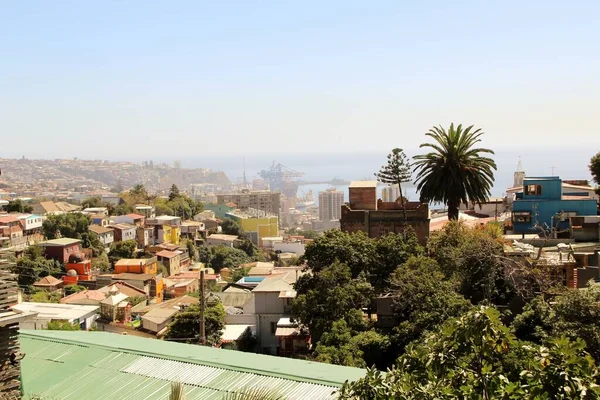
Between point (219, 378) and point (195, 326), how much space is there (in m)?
10.7

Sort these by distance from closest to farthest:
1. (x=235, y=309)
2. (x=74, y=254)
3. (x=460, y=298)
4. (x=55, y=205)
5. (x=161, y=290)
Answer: (x=460, y=298) < (x=235, y=309) < (x=161, y=290) < (x=74, y=254) < (x=55, y=205)

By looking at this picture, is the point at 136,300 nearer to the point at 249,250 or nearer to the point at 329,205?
the point at 249,250

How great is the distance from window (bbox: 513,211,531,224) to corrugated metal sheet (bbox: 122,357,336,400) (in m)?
13.9

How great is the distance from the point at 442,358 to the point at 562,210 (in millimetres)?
17726

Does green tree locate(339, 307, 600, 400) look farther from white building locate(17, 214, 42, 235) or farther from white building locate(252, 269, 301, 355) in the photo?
white building locate(17, 214, 42, 235)

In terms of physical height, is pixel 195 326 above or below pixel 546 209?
below

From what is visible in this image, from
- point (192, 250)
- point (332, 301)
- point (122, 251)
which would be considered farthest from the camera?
point (192, 250)

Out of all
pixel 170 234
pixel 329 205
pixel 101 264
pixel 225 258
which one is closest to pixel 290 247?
pixel 170 234

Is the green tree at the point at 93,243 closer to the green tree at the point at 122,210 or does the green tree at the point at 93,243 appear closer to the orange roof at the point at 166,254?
the orange roof at the point at 166,254

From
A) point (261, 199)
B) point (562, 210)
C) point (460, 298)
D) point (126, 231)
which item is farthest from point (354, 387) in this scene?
point (261, 199)

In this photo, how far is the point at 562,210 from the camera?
21.5 meters

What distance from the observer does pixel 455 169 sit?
794 inches

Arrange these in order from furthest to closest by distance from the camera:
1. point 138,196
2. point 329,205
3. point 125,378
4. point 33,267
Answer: point 329,205, point 138,196, point 33,267, point 125,378

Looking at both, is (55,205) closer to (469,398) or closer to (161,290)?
(161,290)
